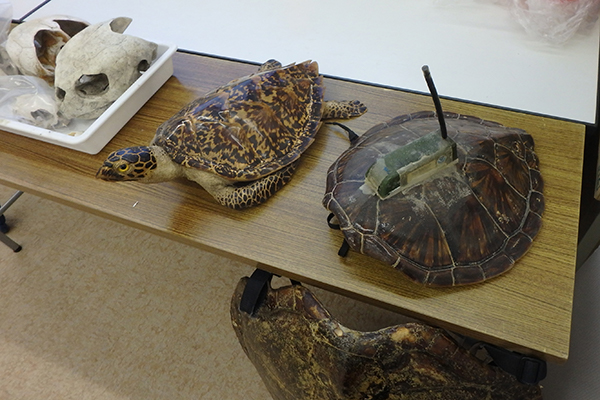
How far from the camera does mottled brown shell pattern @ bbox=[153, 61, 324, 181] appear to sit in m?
0.83

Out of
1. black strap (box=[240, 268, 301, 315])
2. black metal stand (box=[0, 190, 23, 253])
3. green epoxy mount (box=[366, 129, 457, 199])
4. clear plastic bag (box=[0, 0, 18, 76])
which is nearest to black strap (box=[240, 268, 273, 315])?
black strap (box=[240, 268, 301, 315])

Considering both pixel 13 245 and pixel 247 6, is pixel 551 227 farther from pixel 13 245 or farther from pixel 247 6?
pixel 13 245

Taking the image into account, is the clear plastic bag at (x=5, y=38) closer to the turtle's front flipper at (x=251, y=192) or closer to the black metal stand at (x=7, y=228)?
the black metal stand at (x=7, y=228)

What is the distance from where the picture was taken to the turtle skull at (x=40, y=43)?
3.40 feet

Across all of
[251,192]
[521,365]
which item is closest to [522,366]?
[521,365]

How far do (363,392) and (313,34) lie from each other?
0.97 metres

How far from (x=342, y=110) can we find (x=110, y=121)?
1.65 feet

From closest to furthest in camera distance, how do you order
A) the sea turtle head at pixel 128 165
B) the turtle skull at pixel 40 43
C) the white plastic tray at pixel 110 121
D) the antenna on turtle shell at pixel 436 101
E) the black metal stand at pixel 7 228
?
the antenna on turtle shell at pixel 436 101 → the sea turtle head at pixel 128 165 → the white plastic tray at pixel 110 121 → the turtle skull at pixel 40 43 → the black metal stand at pixel 7 228

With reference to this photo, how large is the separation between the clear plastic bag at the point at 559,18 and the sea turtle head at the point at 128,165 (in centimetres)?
100

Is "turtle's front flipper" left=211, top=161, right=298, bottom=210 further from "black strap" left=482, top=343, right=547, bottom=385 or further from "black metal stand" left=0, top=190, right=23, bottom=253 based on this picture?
"black metal stand" left=0, top=190, right=23, bottom=253

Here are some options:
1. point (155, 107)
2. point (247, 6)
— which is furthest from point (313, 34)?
point (155, 107)

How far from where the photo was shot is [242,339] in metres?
0.90

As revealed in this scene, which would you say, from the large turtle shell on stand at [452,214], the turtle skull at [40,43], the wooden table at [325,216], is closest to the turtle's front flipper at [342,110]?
the wooden table at [325,216]

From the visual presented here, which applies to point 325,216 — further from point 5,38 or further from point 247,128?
point 5,38
